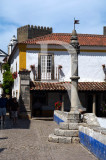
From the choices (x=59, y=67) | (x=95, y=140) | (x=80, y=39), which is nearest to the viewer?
(x=95, y=140)

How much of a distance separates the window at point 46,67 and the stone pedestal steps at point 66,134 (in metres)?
13.4

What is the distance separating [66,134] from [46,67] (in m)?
14.1

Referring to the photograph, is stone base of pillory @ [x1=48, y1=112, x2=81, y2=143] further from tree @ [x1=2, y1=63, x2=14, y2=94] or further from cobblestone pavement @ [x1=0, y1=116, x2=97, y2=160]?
tree @ [x1=2, y1=63, x2=14, y2=94]

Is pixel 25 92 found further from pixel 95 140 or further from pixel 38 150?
pixel 95 140

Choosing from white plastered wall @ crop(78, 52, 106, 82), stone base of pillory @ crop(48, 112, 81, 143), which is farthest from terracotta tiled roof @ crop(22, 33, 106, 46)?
stone base of pillory @ crop(48, 112, 81, 143)

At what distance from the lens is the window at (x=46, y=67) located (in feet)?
82.7

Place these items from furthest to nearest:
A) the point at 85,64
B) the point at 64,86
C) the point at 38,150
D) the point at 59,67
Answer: the point at 85,64 < the point at 59,67 < the point at 64,86 < the point at 38,150

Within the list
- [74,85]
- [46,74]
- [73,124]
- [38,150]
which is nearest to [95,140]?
[38,150]

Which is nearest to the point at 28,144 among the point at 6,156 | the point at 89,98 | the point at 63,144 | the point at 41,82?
the point at 63,144

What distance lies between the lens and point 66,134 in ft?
37.9

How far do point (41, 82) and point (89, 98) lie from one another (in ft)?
14.3

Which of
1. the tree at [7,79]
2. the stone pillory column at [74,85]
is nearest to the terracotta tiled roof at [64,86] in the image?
the tree at [7,79]

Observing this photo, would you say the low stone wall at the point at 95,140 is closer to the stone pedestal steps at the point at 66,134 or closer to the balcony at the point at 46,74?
the stone pedestal steps at the point at 66,134

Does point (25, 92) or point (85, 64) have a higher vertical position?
point (85, 64)
